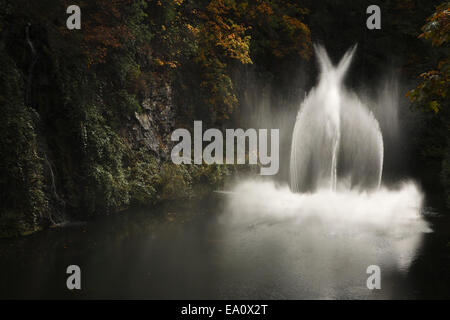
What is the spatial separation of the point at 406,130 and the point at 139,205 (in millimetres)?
20092

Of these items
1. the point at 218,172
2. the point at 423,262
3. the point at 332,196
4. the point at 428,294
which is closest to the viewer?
the point at 428,294

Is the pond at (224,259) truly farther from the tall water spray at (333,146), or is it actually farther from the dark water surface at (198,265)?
the tall water spray at (333,146)

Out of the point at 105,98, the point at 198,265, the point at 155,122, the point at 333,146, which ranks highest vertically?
the point at 105,98

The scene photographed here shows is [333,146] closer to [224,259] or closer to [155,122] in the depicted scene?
[155,122]

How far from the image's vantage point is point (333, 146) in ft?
64.5

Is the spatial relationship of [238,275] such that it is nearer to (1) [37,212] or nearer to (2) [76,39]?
(1) [37,212]

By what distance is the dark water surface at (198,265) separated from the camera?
349 inches

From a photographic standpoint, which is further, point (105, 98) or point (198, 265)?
point (105, 98)

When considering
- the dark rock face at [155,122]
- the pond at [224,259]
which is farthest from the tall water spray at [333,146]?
the dark rock face at [155,122]

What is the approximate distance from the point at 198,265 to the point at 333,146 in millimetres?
11435

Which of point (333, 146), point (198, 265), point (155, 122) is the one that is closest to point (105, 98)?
point (155, 122)

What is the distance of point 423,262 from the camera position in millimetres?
10523

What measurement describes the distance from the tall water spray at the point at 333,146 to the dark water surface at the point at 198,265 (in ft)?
23.8

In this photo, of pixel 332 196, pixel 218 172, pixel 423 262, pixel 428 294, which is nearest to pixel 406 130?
pixel 332 196
